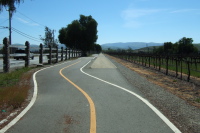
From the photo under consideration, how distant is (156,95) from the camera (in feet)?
32.3

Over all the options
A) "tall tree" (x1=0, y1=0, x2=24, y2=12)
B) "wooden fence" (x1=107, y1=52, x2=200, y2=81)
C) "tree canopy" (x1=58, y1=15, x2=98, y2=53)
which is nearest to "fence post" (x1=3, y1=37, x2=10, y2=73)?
"tall tree" (x1=0, y1=0, x2=24, y2=12)

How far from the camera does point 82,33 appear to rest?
76.7 meters

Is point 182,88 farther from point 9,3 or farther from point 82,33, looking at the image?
point 82,33

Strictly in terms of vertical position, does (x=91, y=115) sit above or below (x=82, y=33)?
below

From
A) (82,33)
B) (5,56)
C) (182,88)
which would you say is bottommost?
(182,88)

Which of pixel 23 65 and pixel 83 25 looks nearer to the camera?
pixel 23 65

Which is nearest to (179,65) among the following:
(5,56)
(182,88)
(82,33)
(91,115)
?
(182,88)

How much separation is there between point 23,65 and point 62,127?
16.7m

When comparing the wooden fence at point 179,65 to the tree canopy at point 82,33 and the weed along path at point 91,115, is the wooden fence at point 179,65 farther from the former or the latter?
the tree canopy at point 82,33

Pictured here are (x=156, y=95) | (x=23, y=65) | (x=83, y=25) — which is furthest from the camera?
(x=83, y=25)

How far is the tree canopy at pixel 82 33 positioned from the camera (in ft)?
250

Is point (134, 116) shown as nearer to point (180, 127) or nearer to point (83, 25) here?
point (180, 127)

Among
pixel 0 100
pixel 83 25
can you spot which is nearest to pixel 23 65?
pixel 0 100

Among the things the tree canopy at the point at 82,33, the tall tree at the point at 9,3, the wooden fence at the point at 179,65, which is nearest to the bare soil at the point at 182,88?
the wooden fence at the point at 179,65
